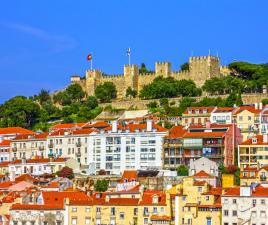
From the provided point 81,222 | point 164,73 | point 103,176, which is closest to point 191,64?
point 164,73

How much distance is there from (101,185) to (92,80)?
144 ft

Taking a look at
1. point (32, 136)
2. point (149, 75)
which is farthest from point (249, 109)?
point (149, 75)

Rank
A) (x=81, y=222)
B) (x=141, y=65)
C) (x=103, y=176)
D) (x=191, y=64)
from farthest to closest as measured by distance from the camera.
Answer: (x=141, y=65) → (x=191, y=64) → (x=103, y=176) → (x=81, y=222)

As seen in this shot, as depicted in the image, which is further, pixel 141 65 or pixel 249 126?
pixel 141 65

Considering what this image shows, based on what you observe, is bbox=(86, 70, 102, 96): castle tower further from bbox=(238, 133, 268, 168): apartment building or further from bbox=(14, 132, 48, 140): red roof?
bbox=(238, 133, 268, 168): apartment building

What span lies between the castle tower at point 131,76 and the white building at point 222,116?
27932 millimetres

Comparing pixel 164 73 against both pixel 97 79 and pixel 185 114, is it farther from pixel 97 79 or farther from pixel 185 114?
pixel 185 114

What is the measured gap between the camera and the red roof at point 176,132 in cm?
8589

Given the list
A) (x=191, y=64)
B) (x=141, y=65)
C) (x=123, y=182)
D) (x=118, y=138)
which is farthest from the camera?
(x=141, y=65)

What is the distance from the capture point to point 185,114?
319ft

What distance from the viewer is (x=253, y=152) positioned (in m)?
80.9

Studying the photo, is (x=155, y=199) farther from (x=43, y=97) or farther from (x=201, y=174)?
(x=43, y=97)

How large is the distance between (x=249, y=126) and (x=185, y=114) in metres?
9.00

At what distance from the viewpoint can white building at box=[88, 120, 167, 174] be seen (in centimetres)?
8694
